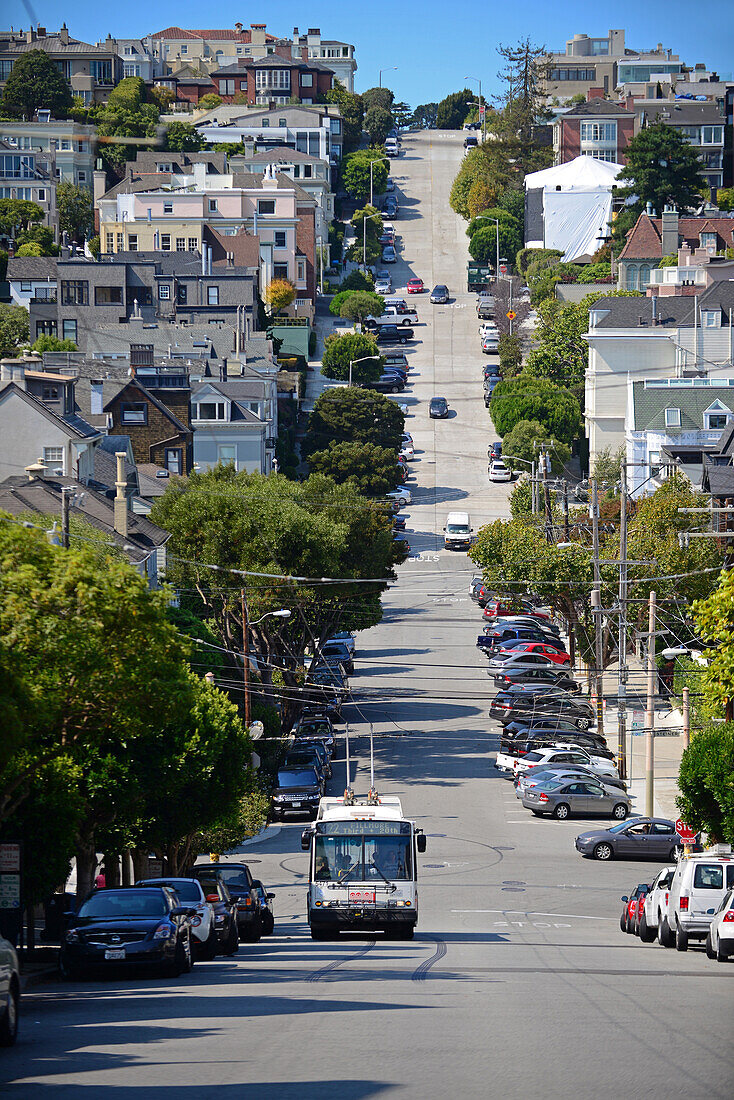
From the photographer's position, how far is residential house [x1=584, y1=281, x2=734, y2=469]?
11138 centimetres

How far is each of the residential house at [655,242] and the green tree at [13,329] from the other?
50.8 metres

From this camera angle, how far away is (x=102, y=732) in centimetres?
2767

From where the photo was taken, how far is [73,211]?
522 feet

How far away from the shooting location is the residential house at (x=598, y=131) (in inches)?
7101

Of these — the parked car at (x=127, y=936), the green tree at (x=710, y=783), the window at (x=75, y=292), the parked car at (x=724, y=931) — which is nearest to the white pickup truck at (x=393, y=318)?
the window at (x=75, y=292)

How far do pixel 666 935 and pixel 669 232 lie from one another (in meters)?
117

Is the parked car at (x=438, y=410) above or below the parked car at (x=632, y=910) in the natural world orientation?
above

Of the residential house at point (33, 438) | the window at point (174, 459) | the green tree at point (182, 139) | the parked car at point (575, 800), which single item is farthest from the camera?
the green tree at point (182, 139)

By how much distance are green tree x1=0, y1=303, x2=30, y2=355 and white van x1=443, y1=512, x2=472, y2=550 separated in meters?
33.6

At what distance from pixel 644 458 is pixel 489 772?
1594 inches

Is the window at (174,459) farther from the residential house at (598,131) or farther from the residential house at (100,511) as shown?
the residential house at (598,131)

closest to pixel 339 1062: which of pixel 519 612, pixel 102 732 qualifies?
pixel 102 732

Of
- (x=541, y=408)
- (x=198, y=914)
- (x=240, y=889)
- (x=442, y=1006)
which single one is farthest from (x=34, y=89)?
(x=442, y=1006)

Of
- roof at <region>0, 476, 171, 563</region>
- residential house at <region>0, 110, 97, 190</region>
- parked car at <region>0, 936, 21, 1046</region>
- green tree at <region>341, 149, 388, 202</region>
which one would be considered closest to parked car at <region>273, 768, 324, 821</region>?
roof at <region>0, 476, 171, 563</region>
